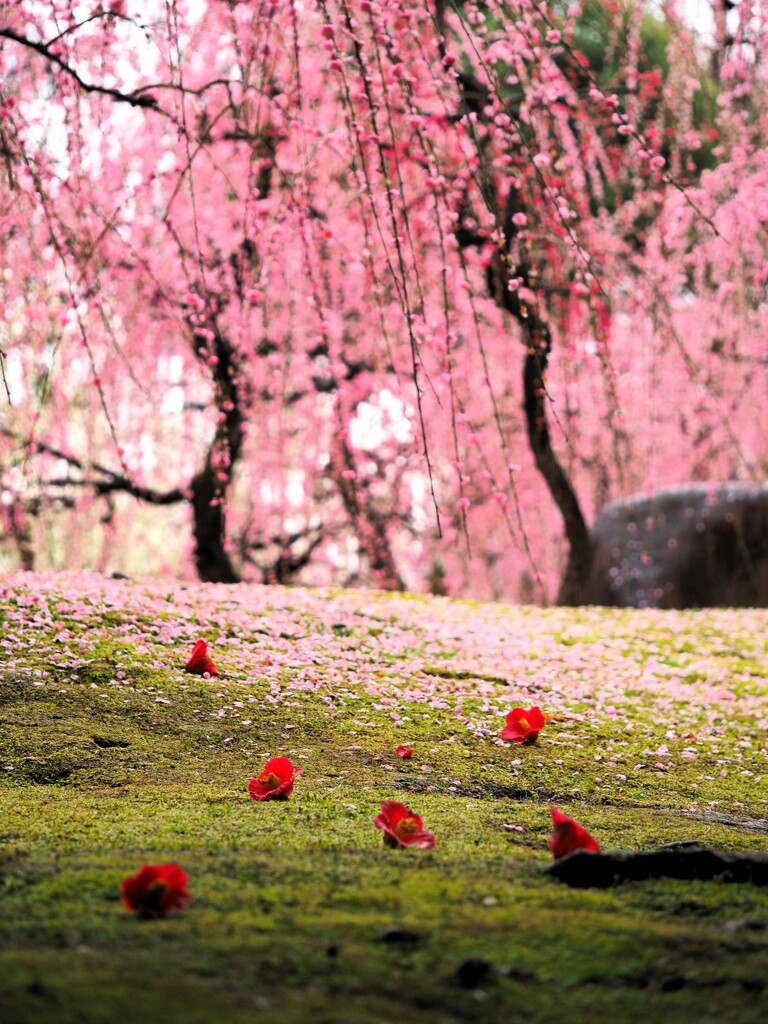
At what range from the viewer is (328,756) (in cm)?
332

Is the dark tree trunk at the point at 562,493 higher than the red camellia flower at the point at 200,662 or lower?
higher

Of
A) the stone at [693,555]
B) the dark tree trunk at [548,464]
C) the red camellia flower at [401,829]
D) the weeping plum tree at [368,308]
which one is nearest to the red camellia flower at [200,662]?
the weeping plum tree at [368,308]

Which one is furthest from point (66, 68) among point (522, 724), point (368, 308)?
point (368, 308)

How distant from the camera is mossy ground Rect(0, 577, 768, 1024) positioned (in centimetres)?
156

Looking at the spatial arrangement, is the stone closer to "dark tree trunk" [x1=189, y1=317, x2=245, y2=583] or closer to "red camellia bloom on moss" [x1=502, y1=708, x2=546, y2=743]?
"dark tree trunk" [x1=189, y1=317, x2=245, y2=583]

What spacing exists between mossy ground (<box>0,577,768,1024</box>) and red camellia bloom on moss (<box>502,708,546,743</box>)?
8 cm

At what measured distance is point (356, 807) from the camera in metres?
2.76

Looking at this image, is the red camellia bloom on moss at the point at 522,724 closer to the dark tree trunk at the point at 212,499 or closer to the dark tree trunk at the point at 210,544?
the dark tree trunk at the point at 212,499

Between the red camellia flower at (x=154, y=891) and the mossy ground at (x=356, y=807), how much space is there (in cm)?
3

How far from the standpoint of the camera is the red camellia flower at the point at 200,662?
3828 millimetres

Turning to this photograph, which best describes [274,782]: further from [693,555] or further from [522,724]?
[693,555]

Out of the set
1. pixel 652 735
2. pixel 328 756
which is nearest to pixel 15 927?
pixel 328 756

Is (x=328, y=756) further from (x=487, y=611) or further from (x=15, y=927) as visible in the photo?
(x=487, y=611)

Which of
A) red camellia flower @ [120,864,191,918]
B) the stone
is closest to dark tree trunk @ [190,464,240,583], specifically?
the stone
